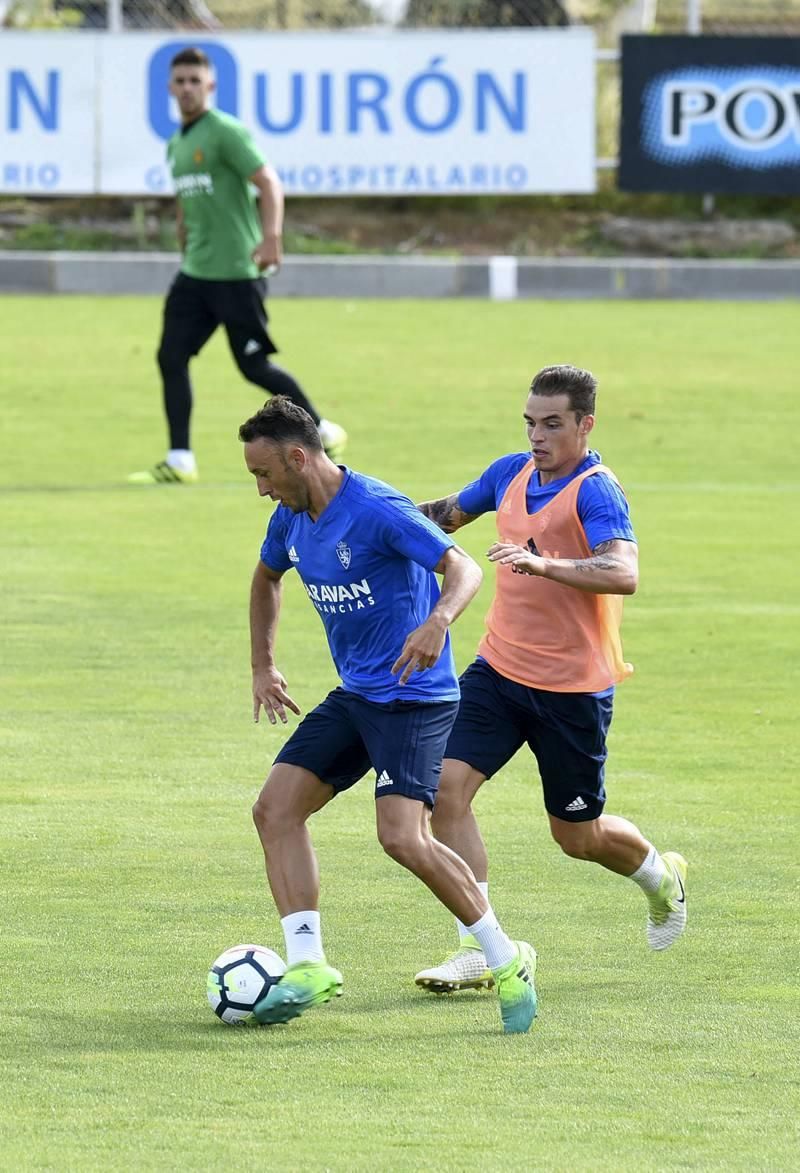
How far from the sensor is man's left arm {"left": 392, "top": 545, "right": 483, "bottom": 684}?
5930 millimetres

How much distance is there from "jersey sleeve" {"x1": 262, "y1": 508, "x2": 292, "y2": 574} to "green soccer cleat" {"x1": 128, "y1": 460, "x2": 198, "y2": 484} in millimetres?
8901

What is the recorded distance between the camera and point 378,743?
6223mm

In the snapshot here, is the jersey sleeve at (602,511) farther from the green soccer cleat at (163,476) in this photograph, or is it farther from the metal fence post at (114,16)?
the metal fence post at (114,16)

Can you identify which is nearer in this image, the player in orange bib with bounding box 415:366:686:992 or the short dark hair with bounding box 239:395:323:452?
the short dark hair with bounding box 239:395:323:452

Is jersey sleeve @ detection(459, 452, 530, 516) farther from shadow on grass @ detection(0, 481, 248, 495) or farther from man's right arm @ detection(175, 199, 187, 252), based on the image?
man's right arm @ detection(175, 199, 187, 252)

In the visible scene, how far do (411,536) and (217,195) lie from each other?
952 centimetres

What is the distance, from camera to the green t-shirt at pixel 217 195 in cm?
Result: 1517

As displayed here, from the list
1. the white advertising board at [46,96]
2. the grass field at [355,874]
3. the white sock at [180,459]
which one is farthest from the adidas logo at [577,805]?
the white advertising board at [46,96]

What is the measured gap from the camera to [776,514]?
14.7 metres

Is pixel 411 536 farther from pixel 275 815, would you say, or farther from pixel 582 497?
pixel 275 815

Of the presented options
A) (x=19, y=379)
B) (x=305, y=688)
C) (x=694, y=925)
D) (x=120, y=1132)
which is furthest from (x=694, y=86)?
(x=120, y=1132)

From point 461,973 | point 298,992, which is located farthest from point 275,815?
point 461,973

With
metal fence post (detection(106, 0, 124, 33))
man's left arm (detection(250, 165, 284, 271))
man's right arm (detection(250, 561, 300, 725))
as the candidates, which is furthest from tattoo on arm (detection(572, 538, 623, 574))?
metal fence post (detection(106, 0, 124, 33))

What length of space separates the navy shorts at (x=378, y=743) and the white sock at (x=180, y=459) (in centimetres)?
903
